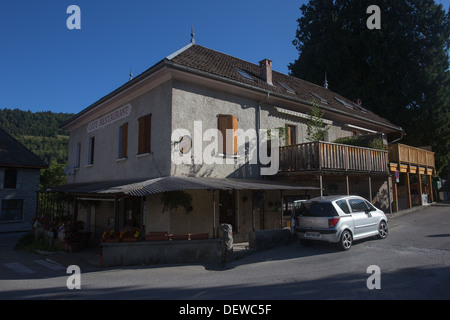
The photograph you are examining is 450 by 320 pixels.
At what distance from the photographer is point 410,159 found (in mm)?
17719

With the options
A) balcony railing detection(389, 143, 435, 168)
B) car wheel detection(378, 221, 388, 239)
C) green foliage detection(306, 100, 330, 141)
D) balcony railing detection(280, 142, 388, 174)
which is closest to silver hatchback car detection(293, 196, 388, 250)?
car wheel detection(378, 221, 388, 239)

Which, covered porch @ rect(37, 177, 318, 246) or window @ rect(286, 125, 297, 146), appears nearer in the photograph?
covered porch @ rect(37, 177, 318, 246)

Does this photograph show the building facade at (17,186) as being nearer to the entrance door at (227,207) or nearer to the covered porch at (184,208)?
the covered porch at (184,208)

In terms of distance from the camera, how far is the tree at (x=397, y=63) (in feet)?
79.6

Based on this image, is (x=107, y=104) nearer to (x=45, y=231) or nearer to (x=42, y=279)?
(x=45, y=231)

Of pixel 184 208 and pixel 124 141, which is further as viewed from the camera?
pixel 124 141

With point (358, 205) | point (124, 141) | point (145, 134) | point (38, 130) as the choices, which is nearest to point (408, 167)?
point (358, 205)

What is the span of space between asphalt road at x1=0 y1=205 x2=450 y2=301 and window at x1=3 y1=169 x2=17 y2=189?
1515 cm

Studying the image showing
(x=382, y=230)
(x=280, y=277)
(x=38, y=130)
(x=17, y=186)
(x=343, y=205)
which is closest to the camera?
(x=280, y=277)

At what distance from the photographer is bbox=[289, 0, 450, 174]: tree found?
24266 millimetres

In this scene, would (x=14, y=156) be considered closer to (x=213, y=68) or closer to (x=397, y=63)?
(x=213, y=68)

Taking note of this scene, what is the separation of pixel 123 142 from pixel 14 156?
15.3 m

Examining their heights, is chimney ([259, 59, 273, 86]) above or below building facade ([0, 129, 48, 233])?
above

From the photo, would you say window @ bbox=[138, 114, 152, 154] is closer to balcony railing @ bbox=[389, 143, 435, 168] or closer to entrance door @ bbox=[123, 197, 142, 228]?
entrance door @ bbox=[123, 197, 142, 228]
